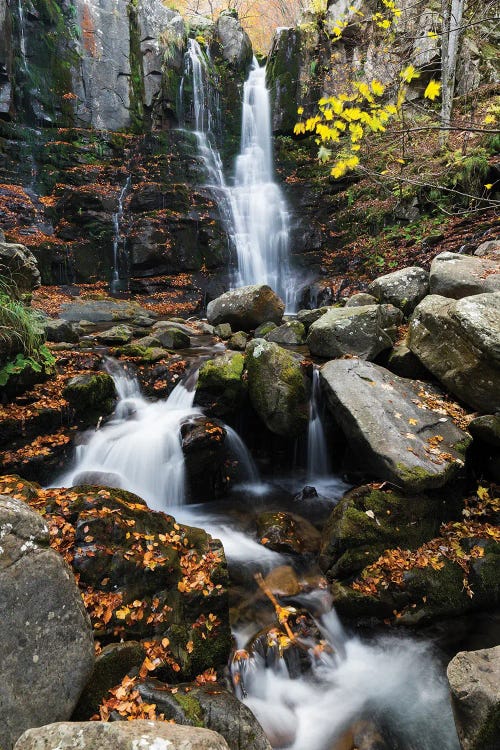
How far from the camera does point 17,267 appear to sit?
6754mm

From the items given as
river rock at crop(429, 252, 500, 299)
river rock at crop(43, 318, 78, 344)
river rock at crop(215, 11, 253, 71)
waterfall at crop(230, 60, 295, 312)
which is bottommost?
river rock at crop(43, 318, 78, 344)

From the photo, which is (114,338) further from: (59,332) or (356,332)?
(356,332)

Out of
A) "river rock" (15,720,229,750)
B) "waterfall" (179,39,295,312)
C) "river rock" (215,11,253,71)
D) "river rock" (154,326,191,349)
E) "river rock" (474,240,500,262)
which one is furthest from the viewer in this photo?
"river rock" (215,11,253,71)

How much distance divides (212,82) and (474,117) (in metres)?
13.2

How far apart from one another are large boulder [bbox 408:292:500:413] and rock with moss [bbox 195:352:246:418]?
9.39 feet

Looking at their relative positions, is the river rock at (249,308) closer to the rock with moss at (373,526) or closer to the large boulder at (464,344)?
the large boulder at (464,344)

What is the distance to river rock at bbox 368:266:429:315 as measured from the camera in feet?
26.7

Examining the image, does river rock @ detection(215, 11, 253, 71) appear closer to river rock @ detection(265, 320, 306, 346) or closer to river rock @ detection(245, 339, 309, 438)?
river rock @ detection(265, 320, 306, 346)

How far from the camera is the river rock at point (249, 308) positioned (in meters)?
10.1

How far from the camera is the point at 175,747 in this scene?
5.57 feet

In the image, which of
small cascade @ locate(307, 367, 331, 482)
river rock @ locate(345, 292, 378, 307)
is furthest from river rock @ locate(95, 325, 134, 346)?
river rock @ locate(345, 292, 378, 307)

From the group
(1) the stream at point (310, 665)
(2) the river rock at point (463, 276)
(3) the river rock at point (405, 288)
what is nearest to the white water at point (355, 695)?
(1) the stream at point (310, 665)

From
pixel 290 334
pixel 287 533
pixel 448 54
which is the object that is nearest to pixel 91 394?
pixel 287 533

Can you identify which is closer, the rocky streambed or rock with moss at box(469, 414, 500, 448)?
the rocky streambed
